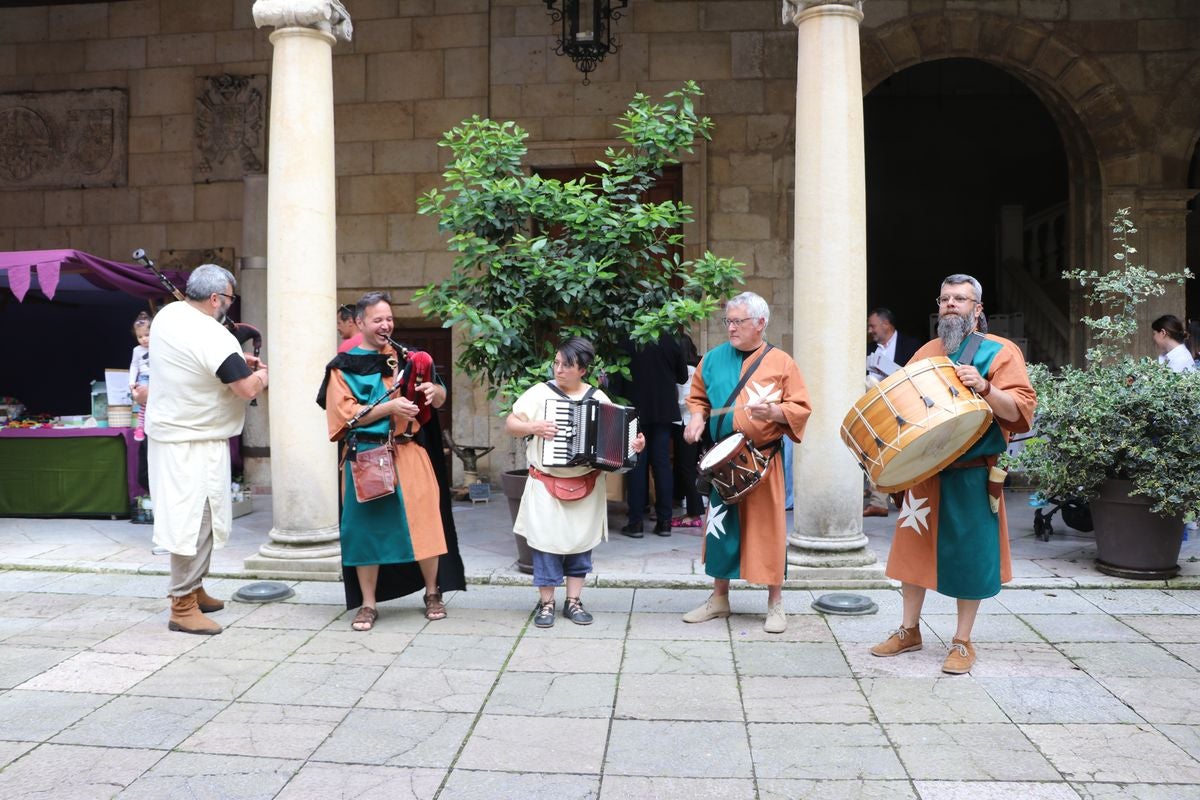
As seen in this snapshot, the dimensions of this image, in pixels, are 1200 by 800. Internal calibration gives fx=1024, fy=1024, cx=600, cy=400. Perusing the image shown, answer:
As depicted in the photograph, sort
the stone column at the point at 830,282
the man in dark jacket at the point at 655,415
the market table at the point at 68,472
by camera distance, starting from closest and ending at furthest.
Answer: the stone column at the point at 830,282 → the man in dark jacket at the point at 655,415 → the market table at the point at 68,472

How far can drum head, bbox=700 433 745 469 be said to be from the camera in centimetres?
506

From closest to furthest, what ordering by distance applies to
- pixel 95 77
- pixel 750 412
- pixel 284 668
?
pixel 284 668, pixel 750 412, pixel 95 77

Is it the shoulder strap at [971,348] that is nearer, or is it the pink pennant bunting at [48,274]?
the shoulder strap at [971,348]

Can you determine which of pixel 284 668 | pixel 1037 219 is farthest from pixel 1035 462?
pixel 1037 219

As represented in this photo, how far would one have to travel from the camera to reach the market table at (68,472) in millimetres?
8648

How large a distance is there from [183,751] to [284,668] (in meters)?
1.00

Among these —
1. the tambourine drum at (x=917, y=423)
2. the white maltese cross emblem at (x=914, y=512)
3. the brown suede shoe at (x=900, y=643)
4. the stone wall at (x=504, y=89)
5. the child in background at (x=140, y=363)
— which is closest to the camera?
the tambourine drum at (x=917, y=423)

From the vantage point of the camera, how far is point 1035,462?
6535mm

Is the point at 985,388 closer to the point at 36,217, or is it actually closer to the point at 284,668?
the point at 284,668

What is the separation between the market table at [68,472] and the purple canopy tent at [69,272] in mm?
1207

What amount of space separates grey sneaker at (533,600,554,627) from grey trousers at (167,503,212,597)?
1769 millimetres

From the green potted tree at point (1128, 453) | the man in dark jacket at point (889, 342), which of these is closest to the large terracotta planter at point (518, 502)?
the green potted tree at point (1128, 453)

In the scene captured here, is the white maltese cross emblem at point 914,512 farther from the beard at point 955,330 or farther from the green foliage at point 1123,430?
the green foliage at point 1123,430

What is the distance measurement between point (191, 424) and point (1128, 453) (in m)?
5.35
